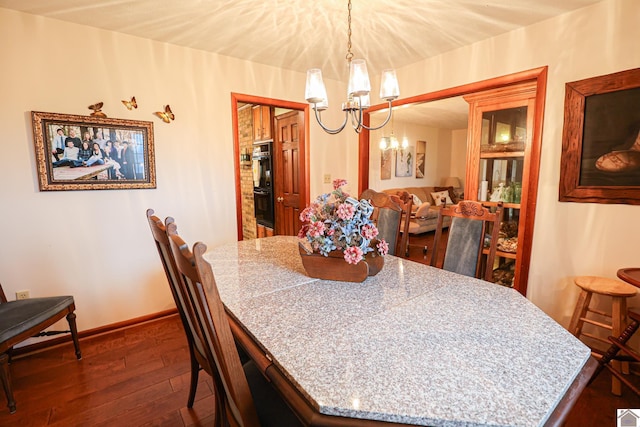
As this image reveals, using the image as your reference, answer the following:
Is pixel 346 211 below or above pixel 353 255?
above

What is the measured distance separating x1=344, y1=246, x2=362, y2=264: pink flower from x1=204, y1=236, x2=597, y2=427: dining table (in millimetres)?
122

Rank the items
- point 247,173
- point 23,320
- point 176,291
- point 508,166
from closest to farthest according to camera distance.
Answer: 1. point 176,291
2. point 23,320
3. point 508,166
4. point 247,173

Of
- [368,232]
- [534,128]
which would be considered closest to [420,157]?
[534,128]

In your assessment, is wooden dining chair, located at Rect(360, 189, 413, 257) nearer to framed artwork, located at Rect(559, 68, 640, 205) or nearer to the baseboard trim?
framed artwork, located at Rect(559, 68, 640, 205)

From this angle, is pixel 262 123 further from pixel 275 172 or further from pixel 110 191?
pixel 110 191

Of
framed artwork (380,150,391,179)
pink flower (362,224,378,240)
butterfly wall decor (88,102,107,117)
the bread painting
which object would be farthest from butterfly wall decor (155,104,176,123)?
framed artwork (380,150,391,179)

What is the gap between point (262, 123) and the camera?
4484 millimetres

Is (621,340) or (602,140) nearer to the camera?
(621,340)

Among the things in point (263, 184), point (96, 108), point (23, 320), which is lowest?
point (23, 320)

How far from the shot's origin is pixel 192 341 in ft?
4.88

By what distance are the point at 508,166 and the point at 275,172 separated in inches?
111

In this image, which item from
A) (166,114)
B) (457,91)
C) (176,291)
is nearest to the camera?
(176,291)

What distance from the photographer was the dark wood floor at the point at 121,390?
1.59 metres

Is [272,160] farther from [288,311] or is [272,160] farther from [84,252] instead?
[288,311]
